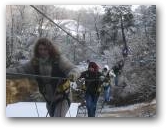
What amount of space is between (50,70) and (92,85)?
0.35m

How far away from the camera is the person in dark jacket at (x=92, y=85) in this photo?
519cm

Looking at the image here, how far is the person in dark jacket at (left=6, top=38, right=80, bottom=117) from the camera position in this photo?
5.17 metres

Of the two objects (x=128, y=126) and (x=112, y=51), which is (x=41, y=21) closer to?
(x=112, y=51)

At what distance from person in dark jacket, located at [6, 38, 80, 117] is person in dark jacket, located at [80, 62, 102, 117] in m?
0.09

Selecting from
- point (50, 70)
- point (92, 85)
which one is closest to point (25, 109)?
point (50, 70)

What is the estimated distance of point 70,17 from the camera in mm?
5184

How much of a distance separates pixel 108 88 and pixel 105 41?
37cm

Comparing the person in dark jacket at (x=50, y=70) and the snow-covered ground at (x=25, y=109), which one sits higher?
the person in dark jacket at (x=50, y=70)

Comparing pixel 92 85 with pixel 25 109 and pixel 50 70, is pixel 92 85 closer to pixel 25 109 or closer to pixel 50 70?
pixel 50 70

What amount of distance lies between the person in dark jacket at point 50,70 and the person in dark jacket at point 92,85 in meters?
0.09

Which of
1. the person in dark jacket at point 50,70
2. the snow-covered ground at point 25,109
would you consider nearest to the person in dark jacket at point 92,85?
the person in dark jacket at point 50,70

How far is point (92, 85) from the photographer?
17.1 feet

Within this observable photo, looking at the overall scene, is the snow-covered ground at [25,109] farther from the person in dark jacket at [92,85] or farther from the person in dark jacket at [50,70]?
the person in dark jacket at [92,85]
